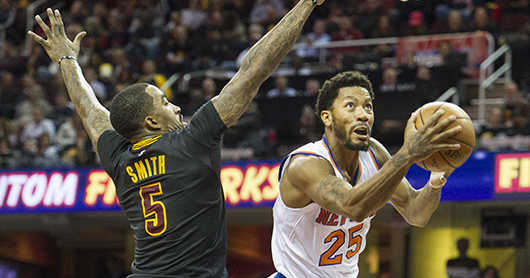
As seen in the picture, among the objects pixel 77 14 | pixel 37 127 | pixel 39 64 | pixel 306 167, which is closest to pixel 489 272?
pixel 306 167

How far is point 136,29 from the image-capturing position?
1426cm

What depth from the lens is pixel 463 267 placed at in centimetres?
878

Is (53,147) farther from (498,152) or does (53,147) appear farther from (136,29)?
(498,152)

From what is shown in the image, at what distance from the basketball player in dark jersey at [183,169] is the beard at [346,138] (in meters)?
0.93

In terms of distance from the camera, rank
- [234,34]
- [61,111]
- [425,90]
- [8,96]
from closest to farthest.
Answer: [425,90], [61,111], [8,96], [234,34]

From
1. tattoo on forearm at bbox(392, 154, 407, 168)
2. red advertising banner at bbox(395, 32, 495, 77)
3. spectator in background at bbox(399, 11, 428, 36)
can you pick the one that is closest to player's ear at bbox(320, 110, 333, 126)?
tattoo on forearm at bbox(392, 154, 407, 168)

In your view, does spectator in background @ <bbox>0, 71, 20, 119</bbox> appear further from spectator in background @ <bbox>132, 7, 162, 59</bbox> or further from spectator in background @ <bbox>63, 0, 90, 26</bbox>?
spectator in background @ <bbox>132, 7, 162, 59</bbox>

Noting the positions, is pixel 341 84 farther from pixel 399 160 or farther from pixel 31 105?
pixel 31 105

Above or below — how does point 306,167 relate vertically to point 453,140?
below

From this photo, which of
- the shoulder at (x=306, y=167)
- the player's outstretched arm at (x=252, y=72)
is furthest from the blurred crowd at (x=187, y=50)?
the player's outstretched arm at (x=252, y=72)

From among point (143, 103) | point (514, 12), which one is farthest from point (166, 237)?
point (514, 12)

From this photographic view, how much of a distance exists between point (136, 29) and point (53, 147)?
454 centimetres

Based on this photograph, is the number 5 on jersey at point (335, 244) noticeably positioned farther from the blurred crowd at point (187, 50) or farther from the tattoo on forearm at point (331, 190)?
the blurred crowd at point (187, 50)

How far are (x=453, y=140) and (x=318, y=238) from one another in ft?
3.45
